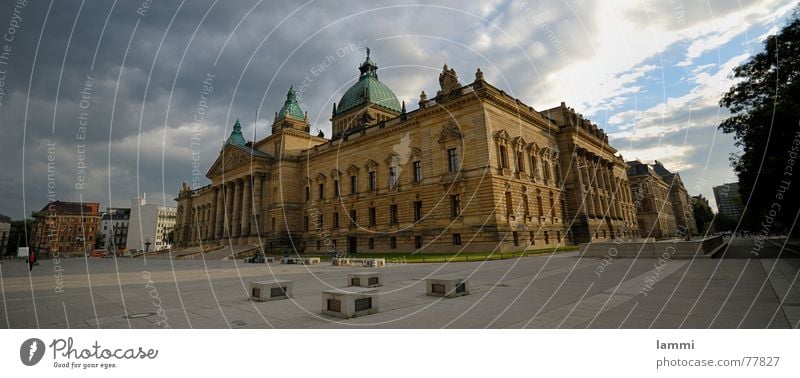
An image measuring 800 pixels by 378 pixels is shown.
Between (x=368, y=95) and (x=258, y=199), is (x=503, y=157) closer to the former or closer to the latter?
(x=368, y=95)

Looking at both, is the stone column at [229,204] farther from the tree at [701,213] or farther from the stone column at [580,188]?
the tree at [701,213]

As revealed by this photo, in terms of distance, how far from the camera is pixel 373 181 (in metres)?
46.8

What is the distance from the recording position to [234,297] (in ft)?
35.9

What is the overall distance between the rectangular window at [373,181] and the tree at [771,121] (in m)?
34.1

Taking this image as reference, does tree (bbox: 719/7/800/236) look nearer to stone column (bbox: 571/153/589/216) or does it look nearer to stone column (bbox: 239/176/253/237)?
stone column (bbox: 571/153/589/216)

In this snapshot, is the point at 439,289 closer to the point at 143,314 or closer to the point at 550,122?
the point at 143,314

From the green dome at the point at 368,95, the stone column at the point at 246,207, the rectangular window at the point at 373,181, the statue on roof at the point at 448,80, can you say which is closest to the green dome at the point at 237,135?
the stone column at the point at 246,207

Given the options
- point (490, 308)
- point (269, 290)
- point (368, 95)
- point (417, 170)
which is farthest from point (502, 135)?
point (368, 95)

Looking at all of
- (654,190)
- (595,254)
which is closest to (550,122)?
(595,254)

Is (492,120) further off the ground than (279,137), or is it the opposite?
(279,137)

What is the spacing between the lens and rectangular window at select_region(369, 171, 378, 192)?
4616 cm

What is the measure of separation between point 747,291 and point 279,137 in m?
62.5

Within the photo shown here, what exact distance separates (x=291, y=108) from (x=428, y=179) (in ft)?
137

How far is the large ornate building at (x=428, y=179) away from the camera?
35062 millimetres
